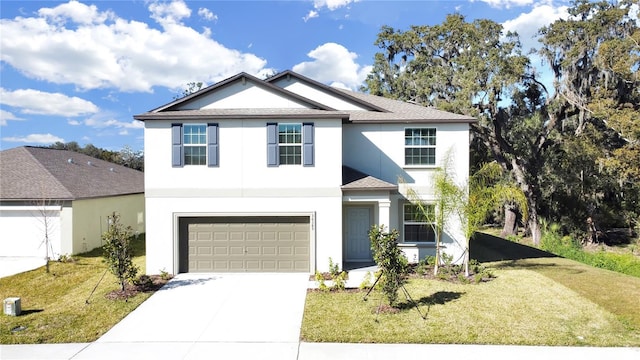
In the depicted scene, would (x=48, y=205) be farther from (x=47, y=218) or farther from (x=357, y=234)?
(x=357, y=234)

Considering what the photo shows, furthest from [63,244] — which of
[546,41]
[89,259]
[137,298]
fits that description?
[546,41]

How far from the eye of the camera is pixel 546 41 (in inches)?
838

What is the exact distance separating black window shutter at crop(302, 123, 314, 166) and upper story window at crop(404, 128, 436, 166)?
3.98 metres

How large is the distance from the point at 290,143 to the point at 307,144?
636mm

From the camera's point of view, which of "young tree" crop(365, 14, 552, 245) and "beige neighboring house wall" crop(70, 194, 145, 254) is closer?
"beige neighboring house wall" crop(70, 194, 145, 254)

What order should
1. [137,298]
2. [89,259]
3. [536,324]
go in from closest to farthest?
[536,324] → [137,298] → [89,259]

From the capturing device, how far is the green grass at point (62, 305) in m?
8.42

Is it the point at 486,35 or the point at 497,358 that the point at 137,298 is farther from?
the point at 486,35

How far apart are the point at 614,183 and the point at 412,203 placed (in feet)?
64.0

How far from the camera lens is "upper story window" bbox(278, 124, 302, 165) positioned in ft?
43.1

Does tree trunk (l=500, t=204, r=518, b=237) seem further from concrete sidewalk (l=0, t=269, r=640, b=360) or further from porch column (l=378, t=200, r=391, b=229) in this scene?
concrete sidewalk (l=0, t=269, r=640, b=360)

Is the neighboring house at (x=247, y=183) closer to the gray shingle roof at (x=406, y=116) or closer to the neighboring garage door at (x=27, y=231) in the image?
the gray shingle roof at (x=406, y=116)

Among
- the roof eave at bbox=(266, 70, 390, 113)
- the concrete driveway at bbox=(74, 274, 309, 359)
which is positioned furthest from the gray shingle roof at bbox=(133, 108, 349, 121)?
the concrete driveway at bbox=(74, 274, 309, 359)

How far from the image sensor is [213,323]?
8.97 meters
